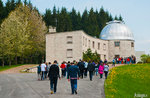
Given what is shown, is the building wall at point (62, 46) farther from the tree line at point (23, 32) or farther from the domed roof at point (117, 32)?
the domed roof at point (117, 32)

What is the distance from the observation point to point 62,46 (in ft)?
141

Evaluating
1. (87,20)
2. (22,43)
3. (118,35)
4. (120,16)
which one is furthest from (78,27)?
(22,43)

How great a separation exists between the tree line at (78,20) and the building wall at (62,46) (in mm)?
32494

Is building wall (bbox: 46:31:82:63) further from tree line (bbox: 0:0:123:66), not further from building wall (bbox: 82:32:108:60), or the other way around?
tree line (bbox: 0:0:123:66)

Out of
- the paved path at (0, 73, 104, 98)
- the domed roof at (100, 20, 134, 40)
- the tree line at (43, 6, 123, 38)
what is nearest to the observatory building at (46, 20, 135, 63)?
the domed roof at (100, 20, 134, 40)

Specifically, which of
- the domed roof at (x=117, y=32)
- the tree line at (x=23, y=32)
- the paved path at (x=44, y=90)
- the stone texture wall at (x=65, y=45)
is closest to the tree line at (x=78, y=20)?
the tree line at (x=23, y=32)

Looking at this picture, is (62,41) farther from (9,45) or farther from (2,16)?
(2,16)

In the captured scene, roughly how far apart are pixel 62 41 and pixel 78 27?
43520mm

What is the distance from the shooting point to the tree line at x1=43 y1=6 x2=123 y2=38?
254 feet

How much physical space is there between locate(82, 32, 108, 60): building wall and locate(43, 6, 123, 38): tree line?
2202 centimetres

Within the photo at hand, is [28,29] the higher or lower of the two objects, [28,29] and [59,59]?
the higher

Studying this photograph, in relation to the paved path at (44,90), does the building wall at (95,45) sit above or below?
above

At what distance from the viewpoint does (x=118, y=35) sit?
5666 cm

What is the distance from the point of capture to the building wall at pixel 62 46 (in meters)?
41.9
